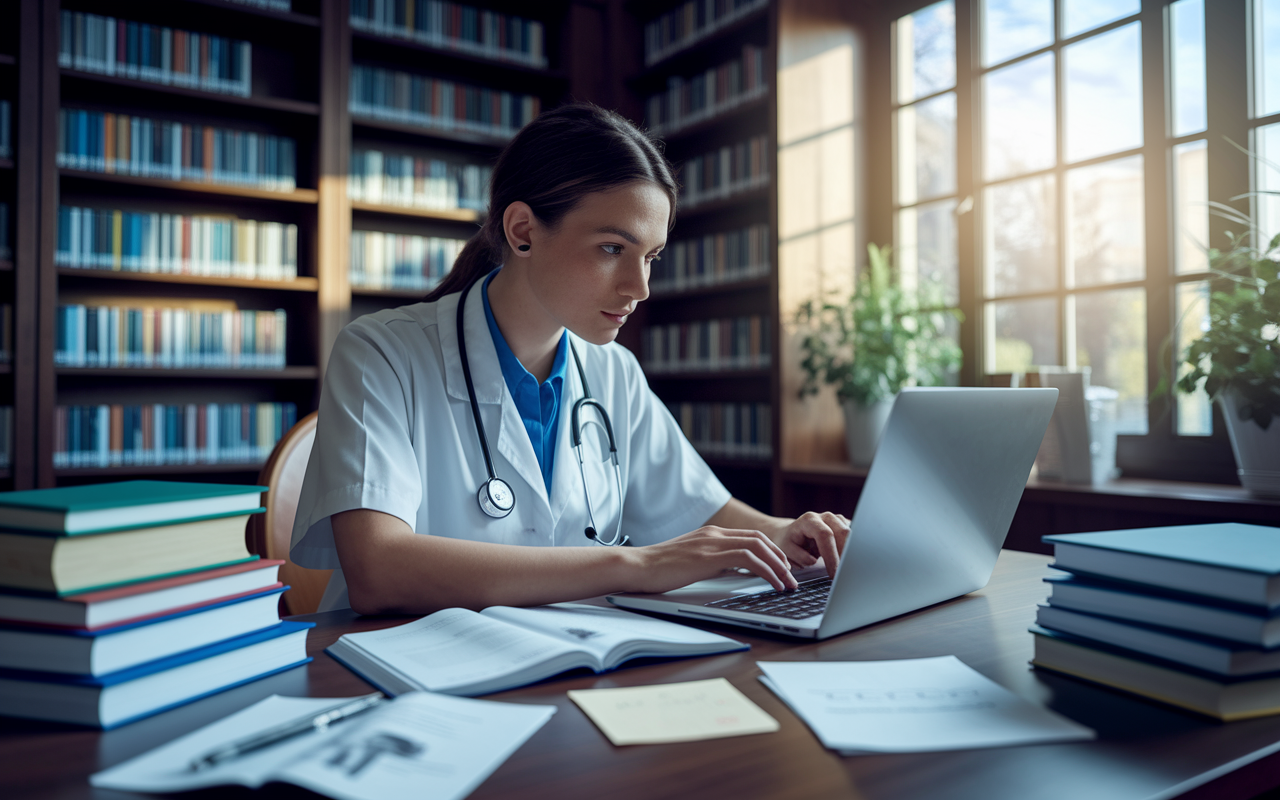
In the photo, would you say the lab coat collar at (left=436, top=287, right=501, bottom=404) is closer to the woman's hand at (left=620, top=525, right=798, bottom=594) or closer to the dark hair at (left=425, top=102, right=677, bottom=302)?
the dark hair at (left=425, top=102, right=677, bottom=302)

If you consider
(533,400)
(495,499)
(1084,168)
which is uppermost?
(1084,168)

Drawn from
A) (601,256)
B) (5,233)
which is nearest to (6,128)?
(5,233)

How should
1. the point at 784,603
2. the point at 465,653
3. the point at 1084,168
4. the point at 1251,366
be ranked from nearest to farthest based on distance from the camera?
the point at 465,653
the point at 784,603
the point at 1251,366
the point at 1084,168

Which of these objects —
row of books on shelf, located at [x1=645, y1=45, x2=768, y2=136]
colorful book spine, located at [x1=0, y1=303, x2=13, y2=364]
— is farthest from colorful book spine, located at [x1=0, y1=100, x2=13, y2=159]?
row of books on shelf, located at [x1=645, y1=45, x2=768, y2=136]

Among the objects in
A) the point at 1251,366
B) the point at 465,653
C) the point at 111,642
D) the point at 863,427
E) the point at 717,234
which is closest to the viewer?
the point at 111,642

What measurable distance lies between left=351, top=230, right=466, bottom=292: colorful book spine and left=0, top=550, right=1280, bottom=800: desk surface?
2969 mm

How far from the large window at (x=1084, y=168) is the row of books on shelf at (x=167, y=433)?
2.61 meters

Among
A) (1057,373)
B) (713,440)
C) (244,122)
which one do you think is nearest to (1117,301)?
(1057,373)

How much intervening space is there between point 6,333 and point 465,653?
2.97m

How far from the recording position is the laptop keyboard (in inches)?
34.7

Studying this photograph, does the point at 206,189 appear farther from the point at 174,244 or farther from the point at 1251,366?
the point at 1251,366

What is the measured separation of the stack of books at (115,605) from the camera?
610 millimetres

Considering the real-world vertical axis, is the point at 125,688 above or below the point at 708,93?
below

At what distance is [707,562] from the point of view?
3.14ft
